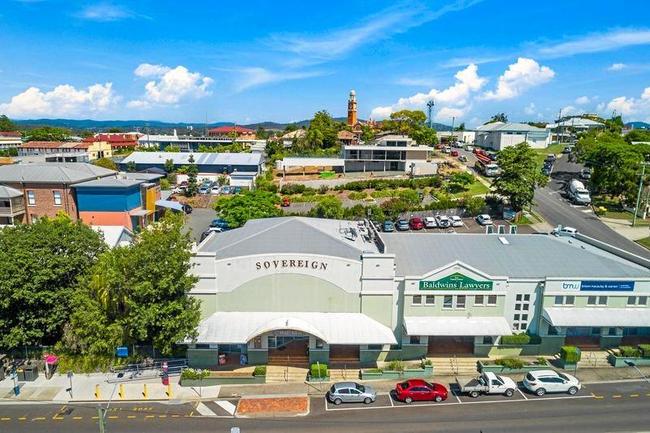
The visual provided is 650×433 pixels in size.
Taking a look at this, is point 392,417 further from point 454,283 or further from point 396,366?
point 454,283

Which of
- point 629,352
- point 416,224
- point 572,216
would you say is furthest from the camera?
point 572,216

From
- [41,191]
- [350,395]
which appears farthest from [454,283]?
[41,191]

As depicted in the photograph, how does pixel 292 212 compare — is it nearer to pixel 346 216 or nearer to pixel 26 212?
pixel 346 216

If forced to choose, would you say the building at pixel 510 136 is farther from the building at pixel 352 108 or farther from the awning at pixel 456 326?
the awning at pixel 456 326

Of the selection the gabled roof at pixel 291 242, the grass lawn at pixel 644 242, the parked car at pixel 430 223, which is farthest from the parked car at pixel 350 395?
the grass lawn at pixel 644 242

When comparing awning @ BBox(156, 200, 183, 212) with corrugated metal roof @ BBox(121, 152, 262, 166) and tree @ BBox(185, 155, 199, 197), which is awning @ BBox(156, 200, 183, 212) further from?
corrugated metal roof @ BBox(121, 152, 262, 166)

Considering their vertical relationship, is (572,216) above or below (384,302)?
above
